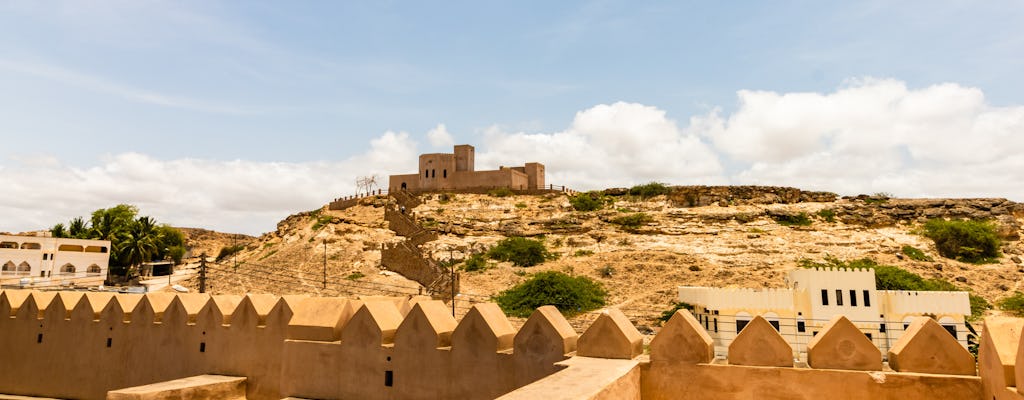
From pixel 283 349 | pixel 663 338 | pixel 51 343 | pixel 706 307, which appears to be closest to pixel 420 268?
pixel 706 307

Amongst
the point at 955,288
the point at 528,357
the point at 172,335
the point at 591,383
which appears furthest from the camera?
the point at 955,288

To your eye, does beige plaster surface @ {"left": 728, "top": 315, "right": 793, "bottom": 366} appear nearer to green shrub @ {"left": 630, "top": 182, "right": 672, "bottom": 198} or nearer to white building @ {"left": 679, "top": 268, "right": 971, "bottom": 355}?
white building @ {"left": 679, "top": 268, "right": 971, "bottom": 355}

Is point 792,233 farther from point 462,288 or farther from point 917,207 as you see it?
point 462,288

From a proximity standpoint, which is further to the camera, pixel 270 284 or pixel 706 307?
pixel 270 284

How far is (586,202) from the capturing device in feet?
191

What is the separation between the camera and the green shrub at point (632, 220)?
172 ft

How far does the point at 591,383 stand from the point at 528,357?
5.99 ft

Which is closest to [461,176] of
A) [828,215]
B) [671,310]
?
[828,215]

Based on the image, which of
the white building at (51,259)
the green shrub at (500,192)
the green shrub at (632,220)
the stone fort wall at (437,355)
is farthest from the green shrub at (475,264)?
the stone fort wall at (437,355)

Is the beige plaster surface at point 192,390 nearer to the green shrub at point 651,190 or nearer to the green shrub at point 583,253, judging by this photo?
the green shrub at point 583,253

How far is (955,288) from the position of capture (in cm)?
3559

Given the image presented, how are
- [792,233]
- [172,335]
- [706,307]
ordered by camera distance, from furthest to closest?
[792,233], [706,307], [172,335]

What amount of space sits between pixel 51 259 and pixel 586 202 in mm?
44669

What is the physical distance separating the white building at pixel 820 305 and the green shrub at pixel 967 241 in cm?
2234
